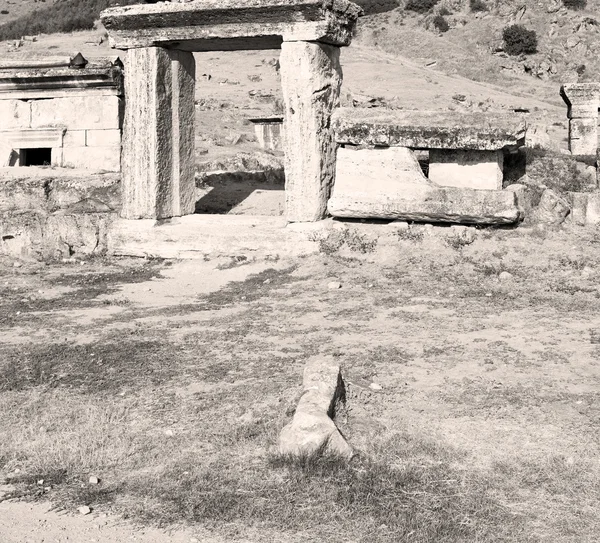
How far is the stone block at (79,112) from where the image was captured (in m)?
12.2

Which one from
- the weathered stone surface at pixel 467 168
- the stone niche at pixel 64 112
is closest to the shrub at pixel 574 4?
the stone niche at pixel 64 112

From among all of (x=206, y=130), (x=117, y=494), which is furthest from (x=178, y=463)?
(x=206, y=130)

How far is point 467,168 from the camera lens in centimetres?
868

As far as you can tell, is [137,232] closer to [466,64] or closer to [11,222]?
[11,222]

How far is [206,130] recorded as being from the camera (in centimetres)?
1820

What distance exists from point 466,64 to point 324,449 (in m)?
35.8

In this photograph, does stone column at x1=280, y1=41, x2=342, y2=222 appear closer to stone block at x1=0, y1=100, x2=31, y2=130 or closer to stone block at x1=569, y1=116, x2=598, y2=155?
stone block at x1=0, y1=100, x2=31, y2=130

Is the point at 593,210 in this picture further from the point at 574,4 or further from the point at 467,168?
the point at 574,4

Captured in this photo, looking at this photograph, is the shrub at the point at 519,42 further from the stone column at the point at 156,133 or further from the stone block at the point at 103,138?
the stone column at the point at 156,133

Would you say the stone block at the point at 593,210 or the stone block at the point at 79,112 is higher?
the stone block at the point at 79,112

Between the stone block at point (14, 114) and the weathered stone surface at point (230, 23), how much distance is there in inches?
140

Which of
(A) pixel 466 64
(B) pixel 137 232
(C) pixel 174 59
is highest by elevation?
(A) pixel 466 64

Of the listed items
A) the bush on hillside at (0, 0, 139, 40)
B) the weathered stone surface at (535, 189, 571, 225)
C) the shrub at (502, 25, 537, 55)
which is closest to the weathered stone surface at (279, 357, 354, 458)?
the weathered stone surface at (535, 189, 571, 225)

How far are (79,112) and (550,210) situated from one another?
7.20 meters
